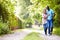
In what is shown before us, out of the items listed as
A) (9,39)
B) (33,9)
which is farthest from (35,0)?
(9,39)

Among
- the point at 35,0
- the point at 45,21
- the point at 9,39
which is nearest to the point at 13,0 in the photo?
the point at 35,0

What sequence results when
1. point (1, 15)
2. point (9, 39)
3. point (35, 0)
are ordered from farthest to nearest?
point (35, 0), point (1, 15), point (9, 39)

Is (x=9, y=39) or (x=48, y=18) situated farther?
(x=48, y=18)

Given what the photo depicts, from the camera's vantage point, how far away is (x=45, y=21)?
30.7 feet

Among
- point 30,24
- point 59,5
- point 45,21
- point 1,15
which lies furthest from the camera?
point 30,24

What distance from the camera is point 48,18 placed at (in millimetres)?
9367

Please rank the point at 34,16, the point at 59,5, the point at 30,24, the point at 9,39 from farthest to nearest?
the point at 30,24, the point at 34,16, the point at 59,5, the point at 9,39

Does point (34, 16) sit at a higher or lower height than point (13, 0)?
lower

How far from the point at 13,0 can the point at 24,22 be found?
12.2 feet

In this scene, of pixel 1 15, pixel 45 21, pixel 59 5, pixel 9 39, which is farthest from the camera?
pixel 1 15

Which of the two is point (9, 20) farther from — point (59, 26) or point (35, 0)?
point (59, 26)

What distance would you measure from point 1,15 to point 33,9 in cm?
231

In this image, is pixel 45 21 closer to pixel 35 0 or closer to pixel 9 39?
pixel 9 39

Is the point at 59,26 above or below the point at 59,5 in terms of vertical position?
below
